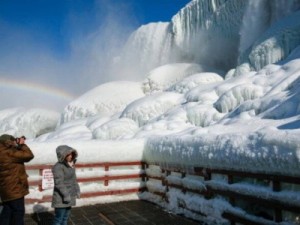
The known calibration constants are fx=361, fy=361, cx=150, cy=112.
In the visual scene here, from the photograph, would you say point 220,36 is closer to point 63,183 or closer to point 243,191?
point 243,191

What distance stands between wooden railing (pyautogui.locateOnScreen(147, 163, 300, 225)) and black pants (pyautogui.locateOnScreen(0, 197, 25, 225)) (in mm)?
3687

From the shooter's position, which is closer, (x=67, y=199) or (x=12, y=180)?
(x=12, y=180)

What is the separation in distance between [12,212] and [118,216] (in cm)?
313

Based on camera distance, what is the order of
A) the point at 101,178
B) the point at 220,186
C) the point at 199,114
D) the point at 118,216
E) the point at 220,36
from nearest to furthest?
the point at 220,186
the point at 118,216
the point at 101,178
the point at 199,114
the point at 220,36

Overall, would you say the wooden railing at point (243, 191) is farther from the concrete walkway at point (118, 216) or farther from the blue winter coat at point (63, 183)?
the blue winter coat at point (63, 183)

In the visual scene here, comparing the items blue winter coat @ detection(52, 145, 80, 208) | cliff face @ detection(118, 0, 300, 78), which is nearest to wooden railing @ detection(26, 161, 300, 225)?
blue winter coat @ detection(52, 145, 80, 208)

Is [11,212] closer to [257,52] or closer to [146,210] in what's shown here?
[146,210]

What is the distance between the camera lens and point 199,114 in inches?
788

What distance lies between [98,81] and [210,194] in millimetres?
59415

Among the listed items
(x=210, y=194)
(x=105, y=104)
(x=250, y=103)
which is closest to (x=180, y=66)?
(x=105, y=104)

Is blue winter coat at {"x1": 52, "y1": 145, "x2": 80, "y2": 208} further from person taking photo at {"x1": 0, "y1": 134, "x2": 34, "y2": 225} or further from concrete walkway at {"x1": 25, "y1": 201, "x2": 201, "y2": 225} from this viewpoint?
concrete walkway at {"x1": 25, "y1": 201, "x2": 201, "y2": 225}

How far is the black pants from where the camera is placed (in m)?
5.97

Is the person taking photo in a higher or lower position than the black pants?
higher

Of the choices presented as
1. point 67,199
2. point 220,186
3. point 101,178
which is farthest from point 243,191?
point 101,178
